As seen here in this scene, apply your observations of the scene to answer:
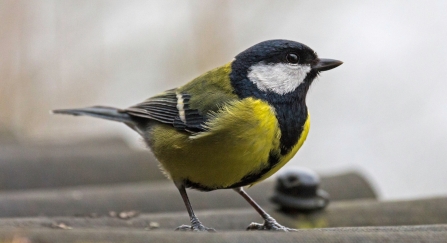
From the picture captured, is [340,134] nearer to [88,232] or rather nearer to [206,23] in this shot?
[206,23]

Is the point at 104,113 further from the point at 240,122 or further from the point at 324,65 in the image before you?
the point at 324,65

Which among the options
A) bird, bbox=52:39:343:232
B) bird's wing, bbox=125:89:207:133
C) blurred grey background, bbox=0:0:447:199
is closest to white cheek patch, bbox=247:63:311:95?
bird, bbox=52:39:343:232

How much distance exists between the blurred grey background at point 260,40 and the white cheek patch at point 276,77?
2.91m

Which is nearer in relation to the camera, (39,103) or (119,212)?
(119,212)

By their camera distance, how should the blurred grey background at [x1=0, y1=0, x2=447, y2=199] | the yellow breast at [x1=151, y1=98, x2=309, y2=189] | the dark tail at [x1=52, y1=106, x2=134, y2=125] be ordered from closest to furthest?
the yellow breast at [x1=151, y1=98, x2=309, y2=189] < the dark tail at [x1=52, y1=106, x2=134, y2=125] < the blurred grey background at [x1=0, y1=0, x2=447, y2=199]

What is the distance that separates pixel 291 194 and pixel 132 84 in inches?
148

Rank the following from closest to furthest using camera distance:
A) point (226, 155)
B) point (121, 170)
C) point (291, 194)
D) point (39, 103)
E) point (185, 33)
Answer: point (226, 155), point (291, 194), point (121, 170), point (39, 103), point (185, 33)

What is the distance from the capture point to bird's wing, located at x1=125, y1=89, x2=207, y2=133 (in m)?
1.80

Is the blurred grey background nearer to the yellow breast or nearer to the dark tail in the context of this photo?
the dark tail

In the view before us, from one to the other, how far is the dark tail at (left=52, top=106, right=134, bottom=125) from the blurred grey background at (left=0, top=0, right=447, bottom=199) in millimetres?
2339

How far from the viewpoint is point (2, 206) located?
1710 mm

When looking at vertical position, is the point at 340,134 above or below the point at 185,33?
below

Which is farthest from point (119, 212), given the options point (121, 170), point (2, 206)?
point (121, 170)

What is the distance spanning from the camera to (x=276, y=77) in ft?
5.76
